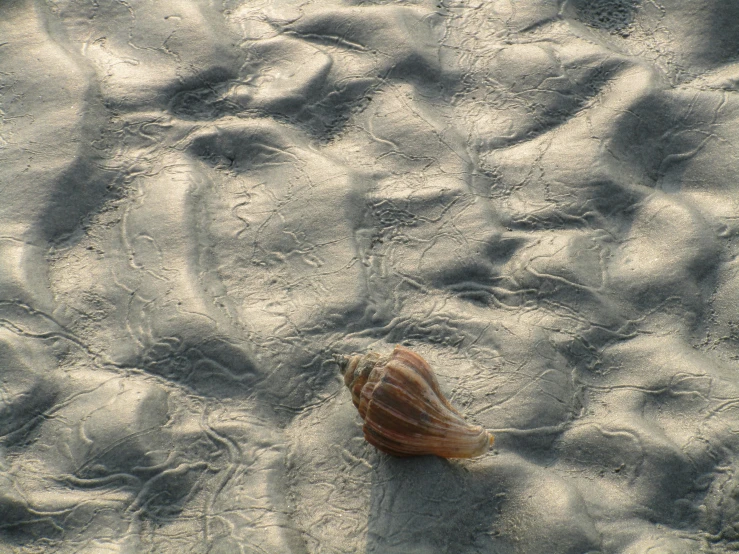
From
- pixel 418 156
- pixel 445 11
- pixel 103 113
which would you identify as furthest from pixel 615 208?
pixel 103 113

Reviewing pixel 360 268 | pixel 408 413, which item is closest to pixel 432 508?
pixel 408 413

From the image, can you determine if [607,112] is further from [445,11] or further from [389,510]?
[389,510]

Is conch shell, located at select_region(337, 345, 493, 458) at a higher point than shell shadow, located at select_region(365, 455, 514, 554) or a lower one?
higher

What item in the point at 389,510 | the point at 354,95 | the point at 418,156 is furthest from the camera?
the point at 354,95

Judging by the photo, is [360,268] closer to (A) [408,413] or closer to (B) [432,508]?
(A) [408,413]

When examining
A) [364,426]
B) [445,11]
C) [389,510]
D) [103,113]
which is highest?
[445,11]
